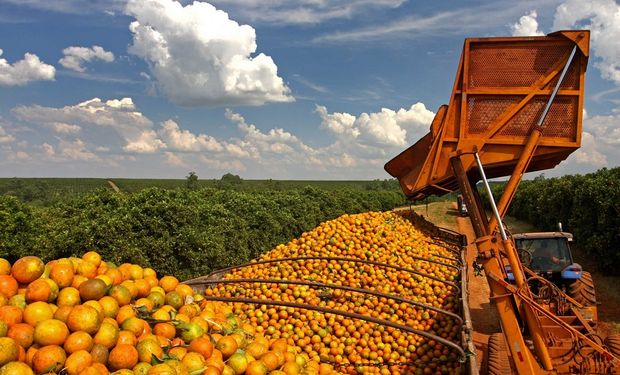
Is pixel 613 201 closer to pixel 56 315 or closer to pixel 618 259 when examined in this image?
pixel 618 259

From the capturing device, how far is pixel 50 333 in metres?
2.79

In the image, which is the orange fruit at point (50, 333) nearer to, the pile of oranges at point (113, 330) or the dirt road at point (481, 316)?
the pile of oranges at point (113, 330)

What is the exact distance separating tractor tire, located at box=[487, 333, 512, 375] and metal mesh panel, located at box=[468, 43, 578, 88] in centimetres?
435

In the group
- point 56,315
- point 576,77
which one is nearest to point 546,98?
Answer: point 576,77

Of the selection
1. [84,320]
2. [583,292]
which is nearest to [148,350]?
Answer: [84,320]

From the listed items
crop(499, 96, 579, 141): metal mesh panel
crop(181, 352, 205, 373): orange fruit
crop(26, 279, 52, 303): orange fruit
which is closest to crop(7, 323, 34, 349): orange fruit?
crop(26, 279, 52, 303): orange fruit

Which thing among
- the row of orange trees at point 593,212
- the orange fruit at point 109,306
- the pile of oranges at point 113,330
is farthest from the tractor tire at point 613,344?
the row of orange trees at point 593,212

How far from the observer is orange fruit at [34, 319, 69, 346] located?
2783 millimetres

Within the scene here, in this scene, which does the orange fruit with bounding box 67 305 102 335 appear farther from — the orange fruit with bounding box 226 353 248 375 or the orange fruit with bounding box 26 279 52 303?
the orange fruit with bounding box 226 353 248 375

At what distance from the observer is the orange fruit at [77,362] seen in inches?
101

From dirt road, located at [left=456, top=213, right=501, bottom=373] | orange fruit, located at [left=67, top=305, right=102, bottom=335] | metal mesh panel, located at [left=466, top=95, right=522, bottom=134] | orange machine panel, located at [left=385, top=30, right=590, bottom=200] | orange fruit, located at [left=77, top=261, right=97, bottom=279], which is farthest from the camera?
dirt road, located at [left=456, top=213, right=501, bottom=373]

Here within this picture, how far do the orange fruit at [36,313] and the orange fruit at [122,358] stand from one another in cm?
65

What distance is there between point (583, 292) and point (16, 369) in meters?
10.1

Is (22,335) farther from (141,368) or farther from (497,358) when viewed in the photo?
(497,358)
